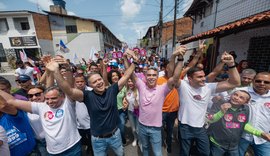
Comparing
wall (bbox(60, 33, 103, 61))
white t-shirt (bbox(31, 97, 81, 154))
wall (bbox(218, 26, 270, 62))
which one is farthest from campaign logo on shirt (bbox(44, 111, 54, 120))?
wall (bbox(60, 33, 103, 61))

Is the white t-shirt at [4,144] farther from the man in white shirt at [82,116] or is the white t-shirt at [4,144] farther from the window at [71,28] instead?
the window at [71,28]

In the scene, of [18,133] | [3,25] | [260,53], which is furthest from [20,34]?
[260,53]

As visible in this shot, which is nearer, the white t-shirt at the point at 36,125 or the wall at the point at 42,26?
the white t-shirt at the point at 36,125

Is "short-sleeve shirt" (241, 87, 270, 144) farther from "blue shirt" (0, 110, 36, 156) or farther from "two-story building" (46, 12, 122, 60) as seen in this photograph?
"two-story building" (46, 12, 122, 60)

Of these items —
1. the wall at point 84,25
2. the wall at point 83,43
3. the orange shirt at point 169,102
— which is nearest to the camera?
the orange shirt at point 169,102

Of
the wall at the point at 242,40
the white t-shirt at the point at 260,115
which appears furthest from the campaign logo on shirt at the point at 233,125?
the wall at the point at 242,40

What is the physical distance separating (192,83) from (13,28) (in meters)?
25.0

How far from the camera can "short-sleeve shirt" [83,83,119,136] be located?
75.6 inches

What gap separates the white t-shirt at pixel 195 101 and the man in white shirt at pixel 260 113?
24.4 inches

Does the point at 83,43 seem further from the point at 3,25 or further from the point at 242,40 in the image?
the point at 242,40

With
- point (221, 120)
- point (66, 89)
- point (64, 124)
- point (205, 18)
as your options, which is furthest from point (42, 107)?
point (205, 18)

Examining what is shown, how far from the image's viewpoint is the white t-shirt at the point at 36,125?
1.98 m

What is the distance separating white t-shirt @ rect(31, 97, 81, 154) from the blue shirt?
0.20m

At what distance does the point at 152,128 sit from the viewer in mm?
2250
